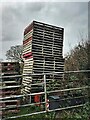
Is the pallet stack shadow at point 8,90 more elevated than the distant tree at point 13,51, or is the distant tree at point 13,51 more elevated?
the distant tree at point 13,51

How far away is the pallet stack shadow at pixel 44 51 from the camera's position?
6.08 metres

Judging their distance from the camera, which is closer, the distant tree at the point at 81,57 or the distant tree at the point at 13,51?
the distant tree at the point at 81,57

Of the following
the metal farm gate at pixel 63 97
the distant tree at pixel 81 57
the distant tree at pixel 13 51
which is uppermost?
the distant tree at pixel 13 51

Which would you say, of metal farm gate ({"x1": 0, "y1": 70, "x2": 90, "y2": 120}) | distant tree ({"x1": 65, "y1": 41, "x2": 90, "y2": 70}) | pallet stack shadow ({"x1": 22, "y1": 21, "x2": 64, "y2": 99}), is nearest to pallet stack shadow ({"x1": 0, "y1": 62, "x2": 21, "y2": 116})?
metal farm gate ({"x1": 0, "y1": 70, "x2": 90, "y2": 120})

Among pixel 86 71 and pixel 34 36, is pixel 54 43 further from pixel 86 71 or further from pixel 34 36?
pixel 86 71

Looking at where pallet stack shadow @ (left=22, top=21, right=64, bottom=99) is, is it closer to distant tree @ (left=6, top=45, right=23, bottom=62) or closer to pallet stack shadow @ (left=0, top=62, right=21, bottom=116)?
pallet stack shadow @ (left=0, top=62, right=21, bottom=116)

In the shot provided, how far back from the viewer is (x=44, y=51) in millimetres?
6215

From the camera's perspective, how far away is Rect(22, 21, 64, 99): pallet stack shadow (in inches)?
239

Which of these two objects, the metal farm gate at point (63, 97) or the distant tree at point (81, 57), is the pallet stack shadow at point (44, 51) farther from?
the metal farm gate at point (63, 97)

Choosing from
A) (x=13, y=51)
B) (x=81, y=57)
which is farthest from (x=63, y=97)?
(x=13, y=51)

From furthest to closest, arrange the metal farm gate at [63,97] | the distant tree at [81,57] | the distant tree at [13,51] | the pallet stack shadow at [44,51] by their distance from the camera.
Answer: the distant tree at [13,51] → the pallet stack shadow at [44,51] → the distant tree at [81,57] → the metal farm gate at [63,97]

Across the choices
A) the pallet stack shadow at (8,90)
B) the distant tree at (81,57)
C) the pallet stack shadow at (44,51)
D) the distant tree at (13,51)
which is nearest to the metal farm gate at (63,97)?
the pallet stack shadow at (8,90)

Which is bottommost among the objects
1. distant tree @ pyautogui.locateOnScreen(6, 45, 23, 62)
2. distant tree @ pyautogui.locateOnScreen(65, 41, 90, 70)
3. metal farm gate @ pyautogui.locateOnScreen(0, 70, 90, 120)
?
metal farm gate @ pyautogui.locateOnScreen(0, 70, 90, 120)

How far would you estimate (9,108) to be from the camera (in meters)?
4.88
